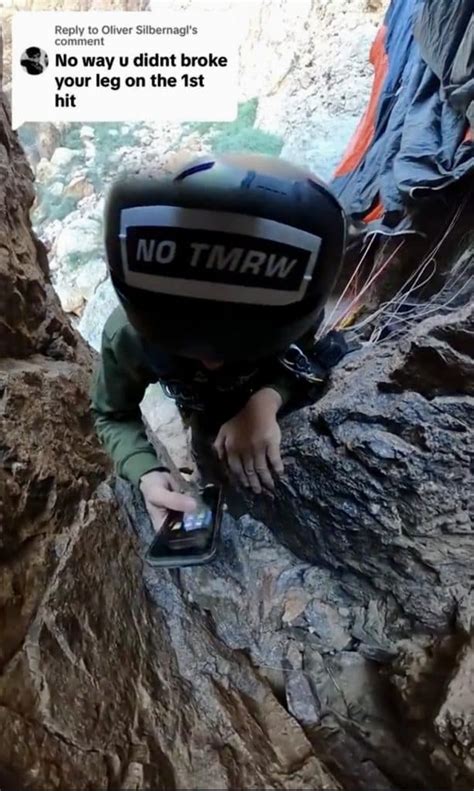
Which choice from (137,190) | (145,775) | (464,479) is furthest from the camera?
(464,479)

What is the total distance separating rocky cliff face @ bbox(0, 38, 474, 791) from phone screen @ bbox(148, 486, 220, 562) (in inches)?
2.5

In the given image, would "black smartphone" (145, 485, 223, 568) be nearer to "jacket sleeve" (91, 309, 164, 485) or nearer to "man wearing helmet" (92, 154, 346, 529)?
"jacket sleeve" (91, 309, 164, 485)

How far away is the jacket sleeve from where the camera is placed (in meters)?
0.42

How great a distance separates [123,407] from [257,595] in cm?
23

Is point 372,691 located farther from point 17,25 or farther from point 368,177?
point 17,25

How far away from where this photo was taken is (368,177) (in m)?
0.52

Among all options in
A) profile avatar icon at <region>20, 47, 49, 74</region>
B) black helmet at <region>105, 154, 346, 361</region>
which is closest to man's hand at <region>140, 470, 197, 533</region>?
black helmet at <region>105, 154, 346, 361</region>

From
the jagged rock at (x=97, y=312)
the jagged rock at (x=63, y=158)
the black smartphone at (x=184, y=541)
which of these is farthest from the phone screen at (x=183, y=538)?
the jagged rock at (x=63, y=158)

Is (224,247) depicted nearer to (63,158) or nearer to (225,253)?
(225,253)

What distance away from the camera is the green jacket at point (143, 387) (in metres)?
0.39

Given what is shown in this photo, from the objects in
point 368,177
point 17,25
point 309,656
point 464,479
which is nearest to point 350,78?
point 368,177

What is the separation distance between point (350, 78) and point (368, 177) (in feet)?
0.32

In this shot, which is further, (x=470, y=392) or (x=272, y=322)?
(x=470, y=392)

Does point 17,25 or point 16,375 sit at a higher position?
point 17,25
